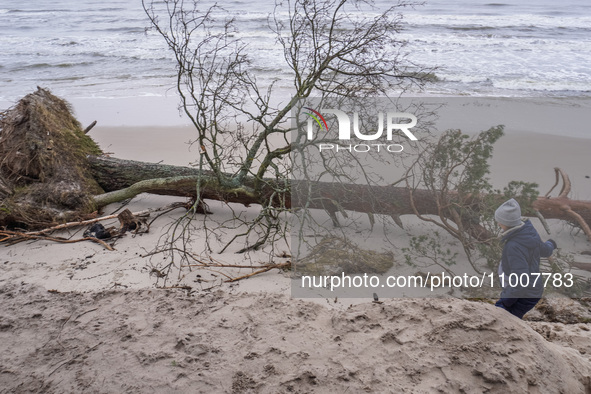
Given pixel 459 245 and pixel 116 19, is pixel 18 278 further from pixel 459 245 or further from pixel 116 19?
pixel 116 19

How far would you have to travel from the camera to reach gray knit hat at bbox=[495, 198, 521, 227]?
109 inches

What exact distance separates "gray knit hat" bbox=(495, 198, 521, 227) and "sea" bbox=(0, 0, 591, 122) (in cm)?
640

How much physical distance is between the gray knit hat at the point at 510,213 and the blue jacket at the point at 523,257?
43mm

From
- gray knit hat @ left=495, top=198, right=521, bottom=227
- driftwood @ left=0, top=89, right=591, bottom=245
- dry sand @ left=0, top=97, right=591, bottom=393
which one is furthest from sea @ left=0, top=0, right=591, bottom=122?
gray knit hat @ left=495, top=198, right=521, bottom=227

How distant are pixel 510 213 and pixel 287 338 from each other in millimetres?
1556

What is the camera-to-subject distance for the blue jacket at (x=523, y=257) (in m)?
2.79

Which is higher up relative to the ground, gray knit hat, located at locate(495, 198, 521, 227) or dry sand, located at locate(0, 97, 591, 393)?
gray knit hat, located at locate(495, 198, 521, 227)

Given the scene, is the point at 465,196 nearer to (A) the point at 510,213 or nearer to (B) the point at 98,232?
(A) the point at 510,213

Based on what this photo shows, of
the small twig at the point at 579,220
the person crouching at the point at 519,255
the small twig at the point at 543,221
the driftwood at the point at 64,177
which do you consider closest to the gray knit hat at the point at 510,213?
the person crouching at the point at 519,255

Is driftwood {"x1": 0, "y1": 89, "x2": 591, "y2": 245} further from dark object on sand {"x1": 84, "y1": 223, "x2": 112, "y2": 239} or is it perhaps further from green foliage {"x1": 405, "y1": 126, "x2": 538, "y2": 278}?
green foliage {"x1": 405, "y1": 126, "x2": 538, "y2": 278}

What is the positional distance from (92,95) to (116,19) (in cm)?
1360

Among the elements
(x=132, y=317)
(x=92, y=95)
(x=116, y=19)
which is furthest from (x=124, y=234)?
(x=116, y=19)

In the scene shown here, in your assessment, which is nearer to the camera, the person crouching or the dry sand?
the dry sand

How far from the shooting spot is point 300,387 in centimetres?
271
